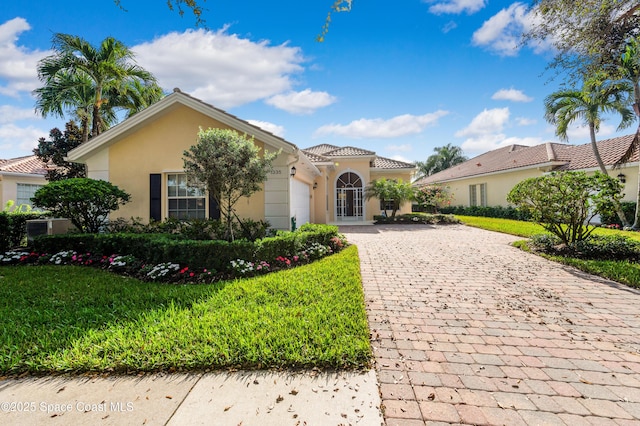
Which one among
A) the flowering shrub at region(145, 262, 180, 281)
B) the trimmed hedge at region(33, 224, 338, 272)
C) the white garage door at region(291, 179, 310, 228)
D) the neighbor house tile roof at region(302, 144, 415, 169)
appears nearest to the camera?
the flowering shrub at region(145, 262, 180, 281)

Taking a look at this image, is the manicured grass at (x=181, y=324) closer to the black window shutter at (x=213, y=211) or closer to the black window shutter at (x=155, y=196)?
the black window shutter at (x=213, y=211)

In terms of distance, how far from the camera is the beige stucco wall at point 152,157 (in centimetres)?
952

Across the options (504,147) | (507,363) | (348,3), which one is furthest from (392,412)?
(504,147)

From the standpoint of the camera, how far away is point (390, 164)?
69.8 ft

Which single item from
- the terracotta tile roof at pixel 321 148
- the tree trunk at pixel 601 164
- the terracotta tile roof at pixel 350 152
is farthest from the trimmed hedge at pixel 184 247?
the terracotta tile roof at pixel 321 148

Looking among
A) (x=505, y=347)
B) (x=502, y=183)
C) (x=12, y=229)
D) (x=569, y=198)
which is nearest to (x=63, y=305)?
(x=505, y=347)

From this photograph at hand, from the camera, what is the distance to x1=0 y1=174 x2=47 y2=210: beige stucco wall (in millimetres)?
16517

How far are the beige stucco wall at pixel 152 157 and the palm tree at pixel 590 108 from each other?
1528cm

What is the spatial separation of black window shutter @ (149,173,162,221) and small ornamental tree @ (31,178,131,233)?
77 cm

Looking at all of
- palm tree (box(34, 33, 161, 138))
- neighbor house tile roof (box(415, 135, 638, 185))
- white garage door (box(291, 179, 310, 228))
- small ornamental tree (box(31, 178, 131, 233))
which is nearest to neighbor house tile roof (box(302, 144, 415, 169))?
white garage door (box(291, 179, 310, 228))

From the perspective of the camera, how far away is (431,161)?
42.5 m

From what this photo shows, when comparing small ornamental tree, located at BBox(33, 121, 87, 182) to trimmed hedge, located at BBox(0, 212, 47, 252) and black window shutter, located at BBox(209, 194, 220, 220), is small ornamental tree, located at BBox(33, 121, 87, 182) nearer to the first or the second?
trimmed hedge, located at BBox(0, 212, 47, 252)

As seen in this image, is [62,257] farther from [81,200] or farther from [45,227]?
[45,227]

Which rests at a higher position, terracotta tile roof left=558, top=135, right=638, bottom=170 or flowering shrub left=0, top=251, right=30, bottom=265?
terracotta tile roof left=558, top=135, right=638, bottom=170
